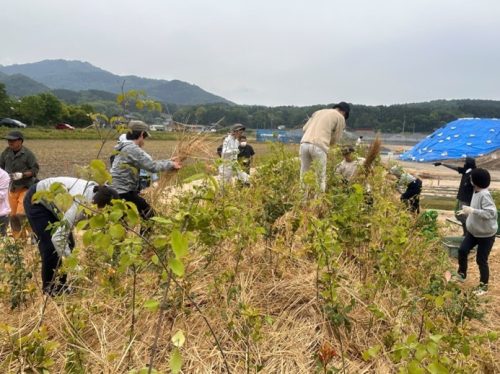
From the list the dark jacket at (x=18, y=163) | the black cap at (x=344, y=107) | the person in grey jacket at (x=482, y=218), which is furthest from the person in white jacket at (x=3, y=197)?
the person in grey jacket at (x=482, y=218)

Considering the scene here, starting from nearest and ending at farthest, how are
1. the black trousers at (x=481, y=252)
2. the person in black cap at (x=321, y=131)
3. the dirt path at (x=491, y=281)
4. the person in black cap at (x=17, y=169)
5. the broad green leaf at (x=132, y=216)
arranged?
the broad green leaf at (x=132, y=216) → the dirt path at (x=491, y=281) → the black trousers at (x=481, y=252) → the person in black cap at (x=321, y=131) → the person in black cap at (x=17, y=169)

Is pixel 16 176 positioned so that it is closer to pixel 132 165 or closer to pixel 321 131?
pixel 132 165

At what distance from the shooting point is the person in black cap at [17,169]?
4.86 metres

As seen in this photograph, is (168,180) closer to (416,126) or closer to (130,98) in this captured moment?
(130,98)

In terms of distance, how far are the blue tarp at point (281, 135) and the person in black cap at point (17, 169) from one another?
2884mm

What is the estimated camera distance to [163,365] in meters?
1.88

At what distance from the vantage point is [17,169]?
491 cm

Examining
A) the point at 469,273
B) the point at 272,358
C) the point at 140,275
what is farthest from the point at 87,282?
the point at 469,273

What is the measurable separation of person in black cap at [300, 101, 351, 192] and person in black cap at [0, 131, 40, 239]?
10.6 ft

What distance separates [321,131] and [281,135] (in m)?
0.99

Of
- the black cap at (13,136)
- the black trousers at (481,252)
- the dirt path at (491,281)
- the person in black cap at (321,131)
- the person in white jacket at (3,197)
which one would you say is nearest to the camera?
the dirt path at (491,281)

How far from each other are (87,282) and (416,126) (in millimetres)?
36555

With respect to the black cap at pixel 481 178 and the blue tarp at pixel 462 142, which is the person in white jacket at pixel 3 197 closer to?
the black cap at pixel 481 178

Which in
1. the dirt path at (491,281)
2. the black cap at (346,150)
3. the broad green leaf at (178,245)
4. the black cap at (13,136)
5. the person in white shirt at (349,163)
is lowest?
the dirt path at (491,281)
